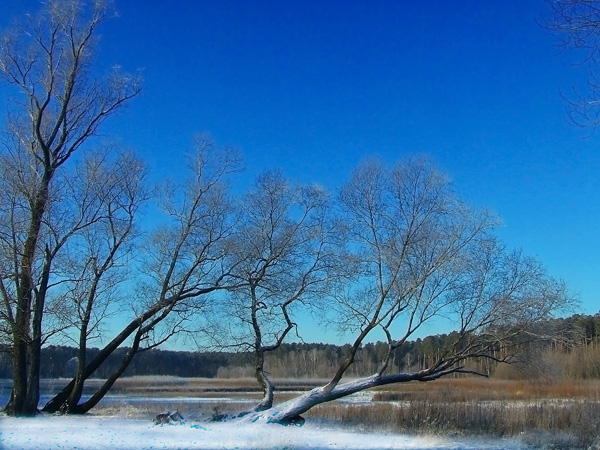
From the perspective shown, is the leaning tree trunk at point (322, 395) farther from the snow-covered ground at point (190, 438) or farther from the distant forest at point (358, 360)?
the distant forest at point (358, 360)

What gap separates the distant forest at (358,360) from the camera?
727 inches

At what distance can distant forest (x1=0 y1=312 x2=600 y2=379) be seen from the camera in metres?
18.5

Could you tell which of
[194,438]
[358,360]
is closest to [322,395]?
[194,438]

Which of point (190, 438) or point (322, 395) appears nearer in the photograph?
point (190, 438)

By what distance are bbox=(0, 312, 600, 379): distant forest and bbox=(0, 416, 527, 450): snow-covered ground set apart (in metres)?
4.04

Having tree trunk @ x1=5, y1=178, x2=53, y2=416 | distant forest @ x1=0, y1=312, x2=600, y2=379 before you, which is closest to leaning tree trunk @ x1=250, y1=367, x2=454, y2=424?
distant forest @ x1=0, y1=312, x2=600, y2=379

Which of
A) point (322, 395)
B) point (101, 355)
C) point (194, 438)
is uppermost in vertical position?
point (101, 355)

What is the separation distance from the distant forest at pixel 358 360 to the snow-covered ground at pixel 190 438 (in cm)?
404

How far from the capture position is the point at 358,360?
27.3 meters

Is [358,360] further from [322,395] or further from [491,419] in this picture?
[491,419]

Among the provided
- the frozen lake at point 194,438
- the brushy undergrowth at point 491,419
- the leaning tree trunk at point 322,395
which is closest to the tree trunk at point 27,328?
the frozen lake at point 194,438

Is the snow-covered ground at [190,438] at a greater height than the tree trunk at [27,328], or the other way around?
the tree trunk at [27,328]

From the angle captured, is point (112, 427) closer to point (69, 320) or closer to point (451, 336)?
point (69, 320)

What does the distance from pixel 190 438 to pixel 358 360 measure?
15512mm
